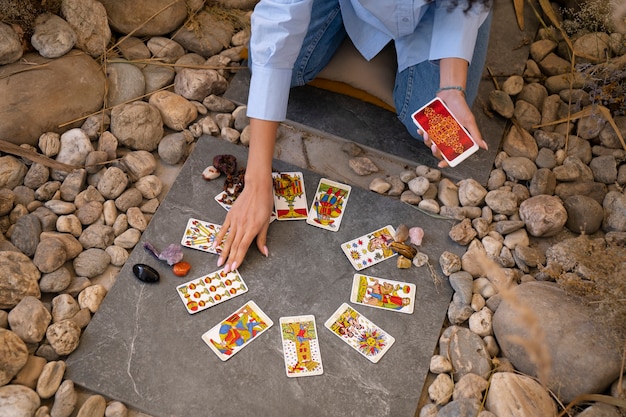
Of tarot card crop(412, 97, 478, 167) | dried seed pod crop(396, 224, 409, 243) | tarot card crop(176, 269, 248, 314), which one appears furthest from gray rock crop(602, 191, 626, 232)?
→ tarot card crop(176, 269, 248, 314)

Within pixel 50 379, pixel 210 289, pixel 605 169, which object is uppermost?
pixel 605 169

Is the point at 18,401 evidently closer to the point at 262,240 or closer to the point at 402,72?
the point at 262,240

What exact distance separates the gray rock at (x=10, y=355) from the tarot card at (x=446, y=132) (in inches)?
66.0

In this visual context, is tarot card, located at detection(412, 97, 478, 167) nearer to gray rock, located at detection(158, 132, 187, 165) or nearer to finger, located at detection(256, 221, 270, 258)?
finger, located at detection(256, 221, 270, 258)

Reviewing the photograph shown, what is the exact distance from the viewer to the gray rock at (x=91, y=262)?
2467mm

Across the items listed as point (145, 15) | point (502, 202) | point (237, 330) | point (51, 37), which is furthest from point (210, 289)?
point (145, 15)

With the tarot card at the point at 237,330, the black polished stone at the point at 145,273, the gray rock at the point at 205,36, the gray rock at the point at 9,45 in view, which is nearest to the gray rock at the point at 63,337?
the black polished stone at the point at 145,273

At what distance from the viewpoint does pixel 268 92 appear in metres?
2.40

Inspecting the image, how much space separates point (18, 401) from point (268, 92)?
1.38 metres

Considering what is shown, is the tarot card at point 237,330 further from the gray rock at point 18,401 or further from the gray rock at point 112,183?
the gray rock at point 112,183

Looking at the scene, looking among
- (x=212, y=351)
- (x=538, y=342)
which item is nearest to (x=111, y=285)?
(x=212, y=351)

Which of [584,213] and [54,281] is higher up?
[584,213]

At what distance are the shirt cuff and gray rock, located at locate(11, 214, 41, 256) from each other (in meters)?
0.96

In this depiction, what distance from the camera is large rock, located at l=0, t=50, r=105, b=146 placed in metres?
2.71
